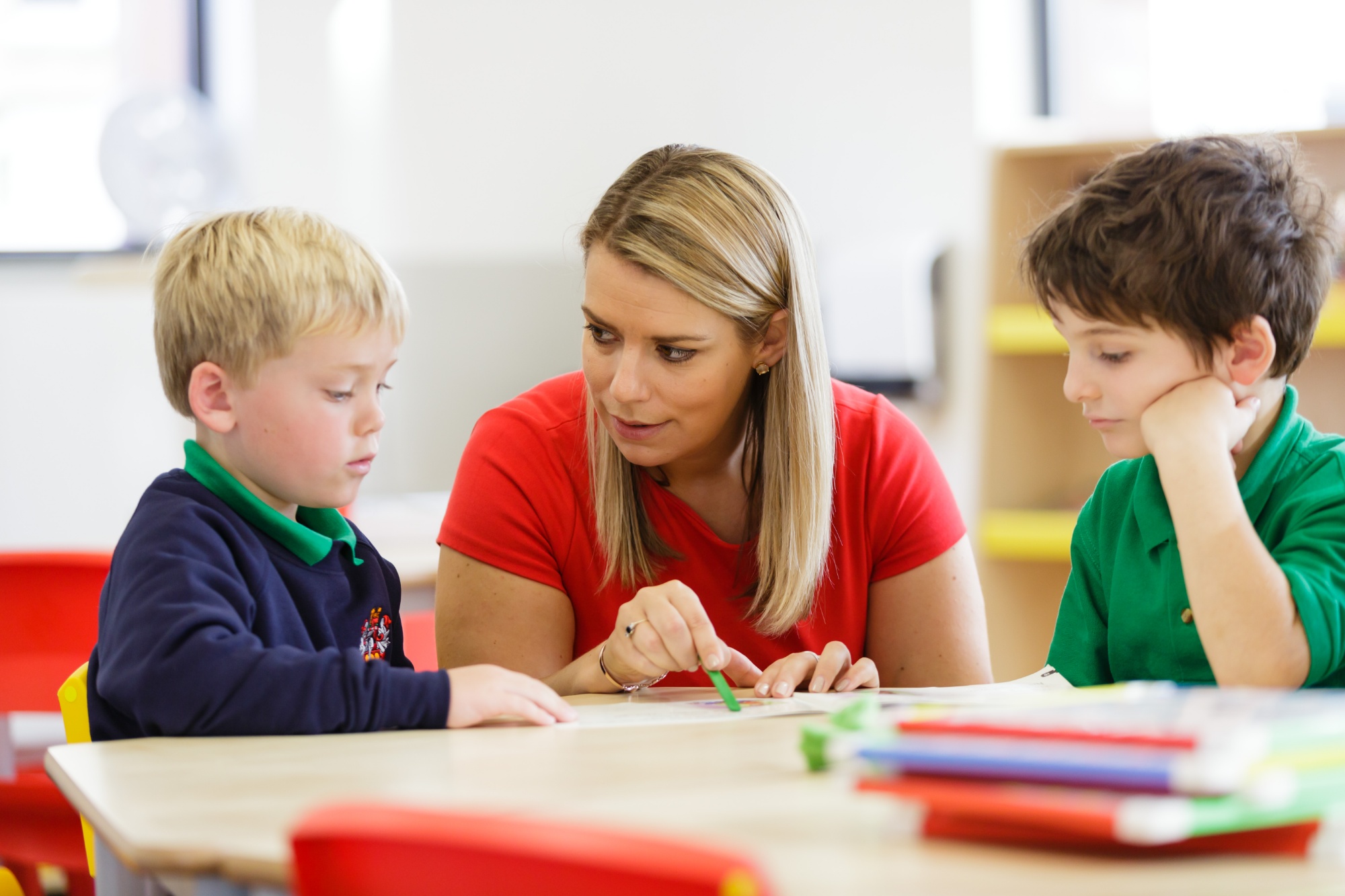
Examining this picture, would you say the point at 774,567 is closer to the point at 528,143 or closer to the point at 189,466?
the point at 189,466

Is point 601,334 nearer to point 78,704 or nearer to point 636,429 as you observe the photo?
point 636,429

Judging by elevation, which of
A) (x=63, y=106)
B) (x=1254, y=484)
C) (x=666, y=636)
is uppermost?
(x=63, y=106)

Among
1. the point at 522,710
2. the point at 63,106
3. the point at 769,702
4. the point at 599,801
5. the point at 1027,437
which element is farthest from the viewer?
the point at 63,106

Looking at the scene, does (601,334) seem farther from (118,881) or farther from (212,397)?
(118,881)

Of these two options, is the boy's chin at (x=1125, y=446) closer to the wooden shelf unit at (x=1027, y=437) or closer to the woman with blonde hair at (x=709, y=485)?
the woman with blonde hair at (x=709, y=485)

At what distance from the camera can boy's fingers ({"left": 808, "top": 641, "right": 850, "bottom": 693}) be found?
4.07ft

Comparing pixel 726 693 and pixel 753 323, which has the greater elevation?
pixel 753 323

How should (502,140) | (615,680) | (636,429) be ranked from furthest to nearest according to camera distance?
1. (502,140)
2. (636,429)
3. (615,680)

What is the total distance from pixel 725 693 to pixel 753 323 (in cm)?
44

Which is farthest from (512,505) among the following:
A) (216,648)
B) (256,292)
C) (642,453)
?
(216,648)

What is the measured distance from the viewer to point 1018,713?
2.54 feet

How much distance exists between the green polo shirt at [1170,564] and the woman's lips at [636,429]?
1.42 feet

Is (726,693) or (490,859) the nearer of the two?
(490,859)

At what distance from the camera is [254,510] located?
117 cm
